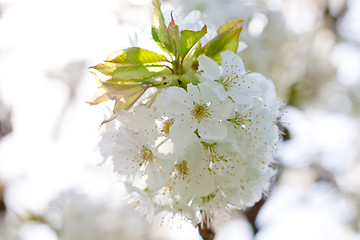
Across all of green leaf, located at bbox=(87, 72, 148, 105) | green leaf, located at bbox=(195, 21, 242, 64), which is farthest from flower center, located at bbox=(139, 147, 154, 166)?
green leaf, located at bbox=(195, 21, 242, 64)

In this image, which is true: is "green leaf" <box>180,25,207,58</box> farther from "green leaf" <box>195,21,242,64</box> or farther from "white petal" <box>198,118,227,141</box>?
"white petal" <box>198,118,227,141</box>

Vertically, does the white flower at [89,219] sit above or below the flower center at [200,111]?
below

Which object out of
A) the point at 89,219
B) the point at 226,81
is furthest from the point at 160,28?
the point at 89,219

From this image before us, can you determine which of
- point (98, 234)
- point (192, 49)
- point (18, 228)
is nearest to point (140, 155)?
point (192, 49)

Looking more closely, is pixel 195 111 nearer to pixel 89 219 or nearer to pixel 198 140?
pixel 198 140

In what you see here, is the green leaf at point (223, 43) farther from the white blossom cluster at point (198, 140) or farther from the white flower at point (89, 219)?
the white flower at point (89, 219)

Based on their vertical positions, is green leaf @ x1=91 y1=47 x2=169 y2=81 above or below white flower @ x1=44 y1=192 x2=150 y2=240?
above

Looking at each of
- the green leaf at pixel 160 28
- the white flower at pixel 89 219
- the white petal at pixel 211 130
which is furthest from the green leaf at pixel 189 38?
the white flower at pixel 89 219

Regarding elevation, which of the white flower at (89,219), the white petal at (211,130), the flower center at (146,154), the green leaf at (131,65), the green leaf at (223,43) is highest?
the green leaf at (131,65)
